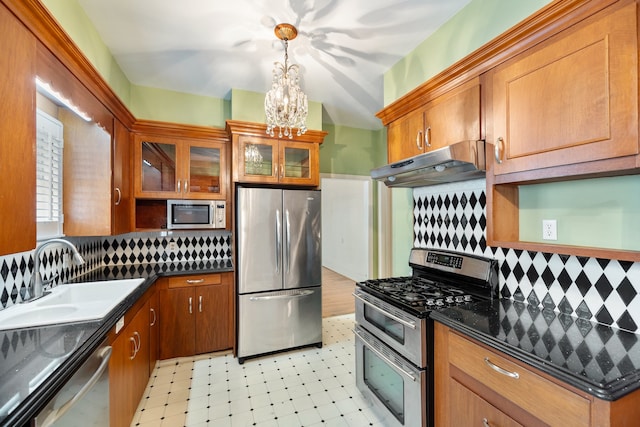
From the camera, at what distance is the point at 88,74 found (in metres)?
1.76

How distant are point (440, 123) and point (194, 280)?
2503 millimetres

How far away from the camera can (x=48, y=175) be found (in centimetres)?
194

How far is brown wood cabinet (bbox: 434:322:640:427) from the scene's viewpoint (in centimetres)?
92

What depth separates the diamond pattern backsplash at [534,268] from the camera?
4.28 ft

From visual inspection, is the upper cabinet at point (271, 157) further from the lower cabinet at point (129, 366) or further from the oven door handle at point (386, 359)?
the oven door handle at point (386, 359)

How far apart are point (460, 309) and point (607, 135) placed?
3.31 ft

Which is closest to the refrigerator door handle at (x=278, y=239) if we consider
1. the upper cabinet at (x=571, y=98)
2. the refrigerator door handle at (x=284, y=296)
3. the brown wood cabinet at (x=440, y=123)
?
the refrigerator door handle at (x=284, y=296)

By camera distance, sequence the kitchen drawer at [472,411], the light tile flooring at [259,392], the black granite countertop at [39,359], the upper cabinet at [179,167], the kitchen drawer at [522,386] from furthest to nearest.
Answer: the upper cabinet at [179,167], the light tile flooring at [259,392], the kitchen drawer at [472,411], the kitchen drawer at [522,386], the black granite countertop at [39,359]

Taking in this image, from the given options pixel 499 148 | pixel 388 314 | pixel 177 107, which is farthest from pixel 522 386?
pixel 177 107

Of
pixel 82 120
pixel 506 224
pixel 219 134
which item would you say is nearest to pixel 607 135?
pixel 506 224

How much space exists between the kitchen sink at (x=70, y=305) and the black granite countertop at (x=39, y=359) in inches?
1.9

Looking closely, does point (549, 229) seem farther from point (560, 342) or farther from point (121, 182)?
point (121, 182)

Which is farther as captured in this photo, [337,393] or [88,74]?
[337,393]

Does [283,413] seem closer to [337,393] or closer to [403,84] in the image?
[337,393]
